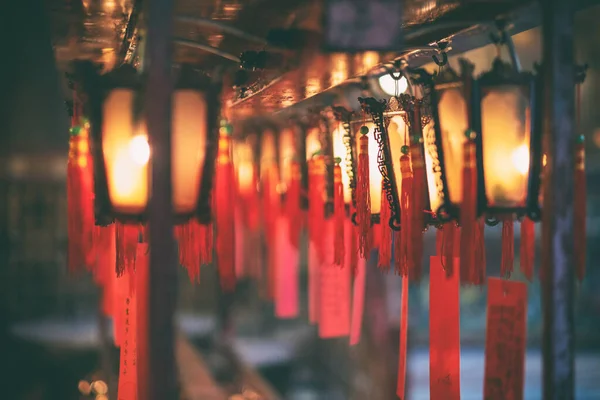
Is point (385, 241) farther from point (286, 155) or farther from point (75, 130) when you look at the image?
point (286, 155)

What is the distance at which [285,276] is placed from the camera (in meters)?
4.86

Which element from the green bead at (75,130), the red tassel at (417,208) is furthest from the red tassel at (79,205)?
the red tassel at (417,208)

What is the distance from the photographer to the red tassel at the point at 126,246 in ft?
7.98

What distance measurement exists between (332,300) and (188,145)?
195 cm

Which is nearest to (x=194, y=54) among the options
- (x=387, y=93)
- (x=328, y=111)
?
(x=328, y=111)

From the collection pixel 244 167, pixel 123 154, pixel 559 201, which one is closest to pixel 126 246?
pixel 123 154

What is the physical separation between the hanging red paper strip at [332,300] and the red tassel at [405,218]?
126 cm

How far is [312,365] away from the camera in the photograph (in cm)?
966

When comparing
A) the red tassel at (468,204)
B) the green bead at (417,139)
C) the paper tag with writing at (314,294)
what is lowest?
the paper tag with writing at (314,294)

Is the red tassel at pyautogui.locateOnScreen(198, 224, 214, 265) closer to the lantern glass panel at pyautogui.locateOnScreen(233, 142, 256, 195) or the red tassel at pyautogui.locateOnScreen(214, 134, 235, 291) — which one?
the red tassel at pyautogui.locateOnScreen(214, 134, 235, 291)

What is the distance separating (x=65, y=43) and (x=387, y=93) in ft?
6.67

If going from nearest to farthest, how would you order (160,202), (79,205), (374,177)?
(160,202), (79,205), (374,177)

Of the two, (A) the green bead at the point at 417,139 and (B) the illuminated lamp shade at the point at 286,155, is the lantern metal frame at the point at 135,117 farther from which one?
(B) the illuminated lamp shade at the point at 286,155

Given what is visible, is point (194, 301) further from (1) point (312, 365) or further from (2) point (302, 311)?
(1) point (312, 365)
